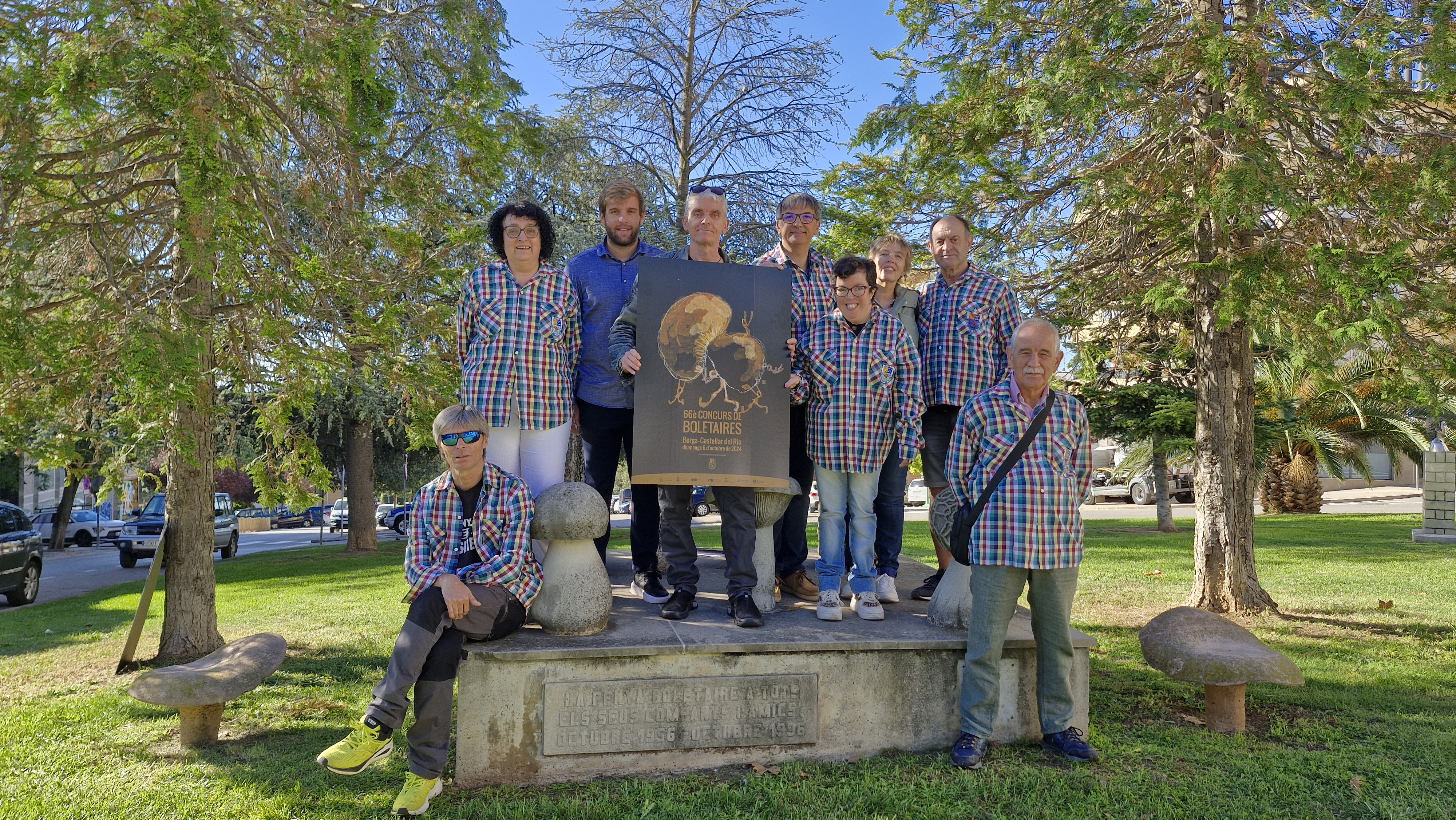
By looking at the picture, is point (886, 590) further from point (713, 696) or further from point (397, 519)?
point (397, 519)

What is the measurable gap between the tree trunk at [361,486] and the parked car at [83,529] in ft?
53.7

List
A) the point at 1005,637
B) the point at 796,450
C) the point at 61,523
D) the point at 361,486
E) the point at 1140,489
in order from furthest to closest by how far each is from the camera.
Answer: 1. the point at 1140,489
2. the point at 61,523
3. the point at 361,486
4. the point at 796,450
5. the point at 1005,637

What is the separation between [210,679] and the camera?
467 cm

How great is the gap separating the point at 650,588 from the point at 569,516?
1167 millimetres

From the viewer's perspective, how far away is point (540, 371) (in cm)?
470

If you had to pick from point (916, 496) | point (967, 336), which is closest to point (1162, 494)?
point (967, 336)

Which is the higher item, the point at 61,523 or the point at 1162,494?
the point at 1162,494

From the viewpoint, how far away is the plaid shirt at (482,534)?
4164 mm

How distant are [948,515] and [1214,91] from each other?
405 cm

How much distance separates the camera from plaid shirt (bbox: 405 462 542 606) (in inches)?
164

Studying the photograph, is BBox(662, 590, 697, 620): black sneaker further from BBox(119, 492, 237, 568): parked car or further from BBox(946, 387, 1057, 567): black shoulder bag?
BBox(119, 492, 237, 568): parked car

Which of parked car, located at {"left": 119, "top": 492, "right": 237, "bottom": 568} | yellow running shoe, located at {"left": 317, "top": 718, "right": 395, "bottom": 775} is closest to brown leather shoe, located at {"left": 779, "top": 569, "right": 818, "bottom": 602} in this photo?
yellow running shoe, located at {"left": 317, "top": 718, "right": 395, "bottom": 775}

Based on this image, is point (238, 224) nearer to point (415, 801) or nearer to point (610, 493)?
point (610, 493)

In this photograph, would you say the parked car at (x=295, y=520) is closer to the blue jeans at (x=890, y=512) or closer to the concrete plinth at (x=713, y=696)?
the blue jeans at (x=890, y=512)
